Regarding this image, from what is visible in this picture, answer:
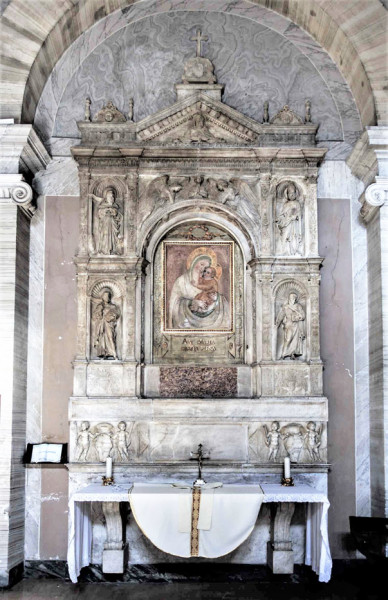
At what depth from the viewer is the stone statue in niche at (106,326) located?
8.05 meters

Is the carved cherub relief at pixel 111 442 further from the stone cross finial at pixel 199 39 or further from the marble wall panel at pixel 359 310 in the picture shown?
the stone cross finial at pixel 199 39

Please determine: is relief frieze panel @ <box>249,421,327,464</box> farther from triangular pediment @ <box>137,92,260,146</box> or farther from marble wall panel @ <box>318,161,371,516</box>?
triangular pediment @ <box>137,92,260,146</box>

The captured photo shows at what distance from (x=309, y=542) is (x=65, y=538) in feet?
8.58

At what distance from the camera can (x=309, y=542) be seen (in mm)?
7734

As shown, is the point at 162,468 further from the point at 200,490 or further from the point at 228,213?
the point at 228,213

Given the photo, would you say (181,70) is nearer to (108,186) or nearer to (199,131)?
(199,131)

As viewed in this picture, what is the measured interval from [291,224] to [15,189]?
3035mm

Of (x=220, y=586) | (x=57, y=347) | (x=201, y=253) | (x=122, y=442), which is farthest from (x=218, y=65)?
(x=220, y=586)

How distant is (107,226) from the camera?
8.20 meters

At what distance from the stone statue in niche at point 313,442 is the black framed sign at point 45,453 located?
8.66 ft

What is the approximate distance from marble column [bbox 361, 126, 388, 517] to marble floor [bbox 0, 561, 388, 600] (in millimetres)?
734

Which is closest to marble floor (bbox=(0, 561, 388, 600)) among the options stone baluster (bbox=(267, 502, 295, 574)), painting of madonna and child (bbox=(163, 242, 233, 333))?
stone baluster (bbox=(267, 502, 295, 574))

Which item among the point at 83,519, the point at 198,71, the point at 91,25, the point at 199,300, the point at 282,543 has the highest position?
the point at 91,25

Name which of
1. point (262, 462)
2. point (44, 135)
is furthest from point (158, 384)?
point (44, 135)
